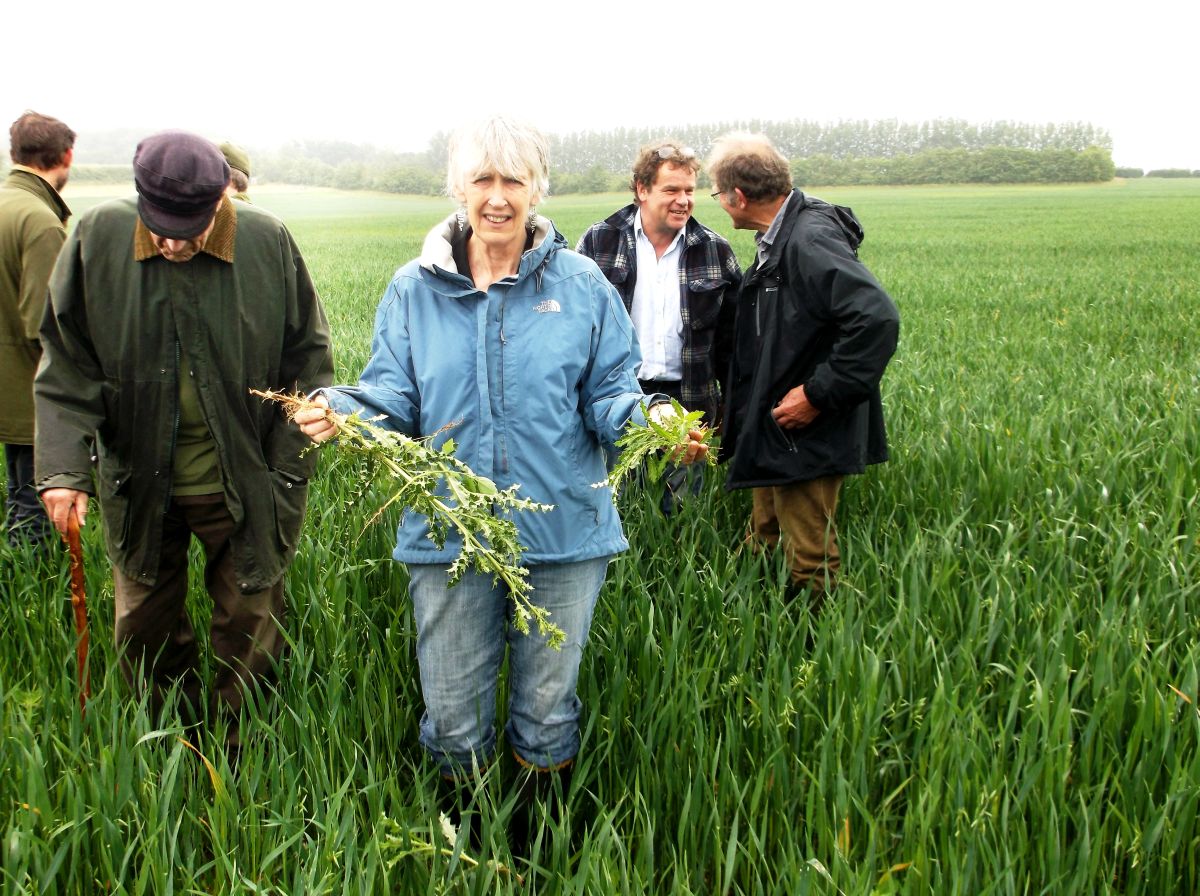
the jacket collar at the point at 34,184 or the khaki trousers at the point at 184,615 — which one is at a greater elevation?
the jacket collar at the point at 34,184

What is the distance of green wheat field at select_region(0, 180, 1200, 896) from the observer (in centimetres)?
190

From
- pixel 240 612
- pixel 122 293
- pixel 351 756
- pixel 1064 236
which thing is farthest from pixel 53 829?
pixel 1064 236

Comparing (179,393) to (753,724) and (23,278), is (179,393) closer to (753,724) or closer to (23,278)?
(23,278)

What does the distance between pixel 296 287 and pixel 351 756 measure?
124 centimetres

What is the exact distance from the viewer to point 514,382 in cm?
206

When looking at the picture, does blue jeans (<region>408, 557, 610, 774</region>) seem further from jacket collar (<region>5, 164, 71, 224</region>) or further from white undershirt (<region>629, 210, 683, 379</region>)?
jacket collar (<region>5, 164, 71, 224</region>)

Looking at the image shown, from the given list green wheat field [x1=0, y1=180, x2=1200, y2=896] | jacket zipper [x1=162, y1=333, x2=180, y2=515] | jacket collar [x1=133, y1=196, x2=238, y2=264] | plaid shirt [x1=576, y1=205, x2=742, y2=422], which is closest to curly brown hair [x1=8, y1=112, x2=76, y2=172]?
green wheat field [x1=0, y1=180, x2=1200, y2=896]

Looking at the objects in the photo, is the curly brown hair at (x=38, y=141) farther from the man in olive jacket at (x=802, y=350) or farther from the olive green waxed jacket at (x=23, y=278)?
the man in olive jacket at (x=802, y=350)

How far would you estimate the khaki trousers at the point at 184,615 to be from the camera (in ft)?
8.54

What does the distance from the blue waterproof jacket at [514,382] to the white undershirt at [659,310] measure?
1.77 metres

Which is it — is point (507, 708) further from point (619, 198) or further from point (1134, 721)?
point (619, 198)

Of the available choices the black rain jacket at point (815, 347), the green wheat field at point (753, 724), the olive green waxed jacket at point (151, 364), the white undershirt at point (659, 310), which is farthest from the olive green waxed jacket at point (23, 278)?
the black rain jacket at point (815, 347)

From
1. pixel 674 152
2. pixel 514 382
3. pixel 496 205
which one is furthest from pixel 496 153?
pixel 674 152

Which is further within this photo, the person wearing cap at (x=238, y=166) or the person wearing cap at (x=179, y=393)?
the person wearing cap at (x=238, y=166)
